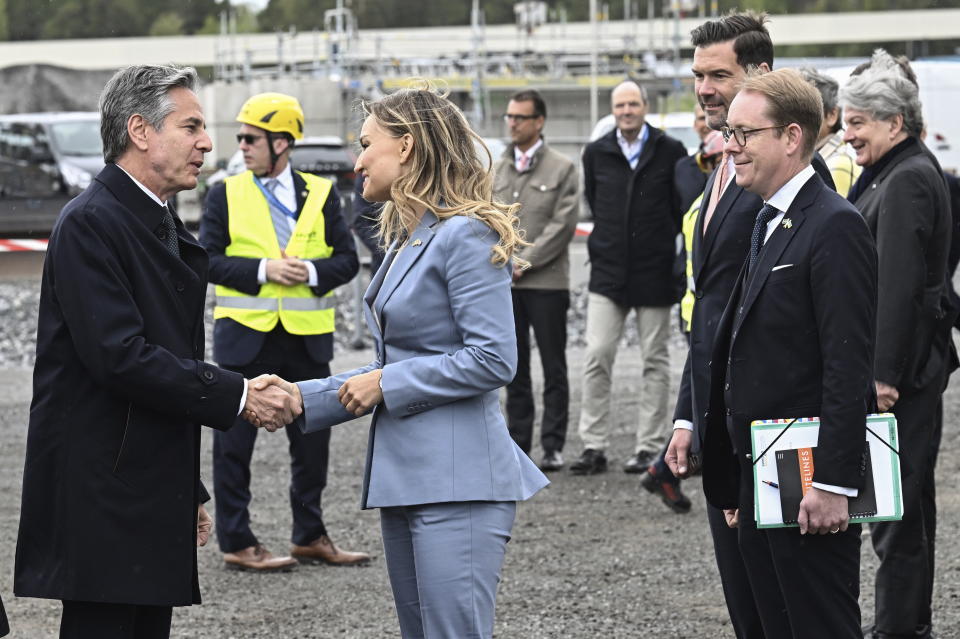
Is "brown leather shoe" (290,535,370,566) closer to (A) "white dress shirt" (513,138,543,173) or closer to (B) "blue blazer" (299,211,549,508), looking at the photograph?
(B) "blue blazer" (299,211,549,508)

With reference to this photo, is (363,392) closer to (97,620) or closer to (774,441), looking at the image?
(97,620)

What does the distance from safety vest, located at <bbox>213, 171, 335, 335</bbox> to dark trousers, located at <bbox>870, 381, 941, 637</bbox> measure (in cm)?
287

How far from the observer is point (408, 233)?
3.70m

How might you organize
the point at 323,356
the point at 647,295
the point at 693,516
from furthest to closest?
the point at 647,295
the point at 693,516
the point at 323,356

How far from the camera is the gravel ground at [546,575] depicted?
550 cm

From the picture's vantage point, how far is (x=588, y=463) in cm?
828

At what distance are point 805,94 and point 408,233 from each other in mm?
1128

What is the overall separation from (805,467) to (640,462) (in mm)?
4920

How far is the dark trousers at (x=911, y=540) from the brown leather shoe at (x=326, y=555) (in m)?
2.51

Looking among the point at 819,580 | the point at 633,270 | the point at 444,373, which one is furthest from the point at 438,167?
the point at 633,270

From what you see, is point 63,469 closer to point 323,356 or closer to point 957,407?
point 323,356

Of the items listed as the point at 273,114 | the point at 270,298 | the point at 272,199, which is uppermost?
the point at 273,114

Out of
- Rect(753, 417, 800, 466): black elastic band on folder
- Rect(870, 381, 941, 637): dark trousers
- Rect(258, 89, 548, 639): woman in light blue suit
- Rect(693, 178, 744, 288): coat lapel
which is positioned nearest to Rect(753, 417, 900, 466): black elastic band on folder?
Rect(753, 417, 800, 466): black elastic band on folder

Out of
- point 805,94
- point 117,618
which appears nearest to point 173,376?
point 117,618
